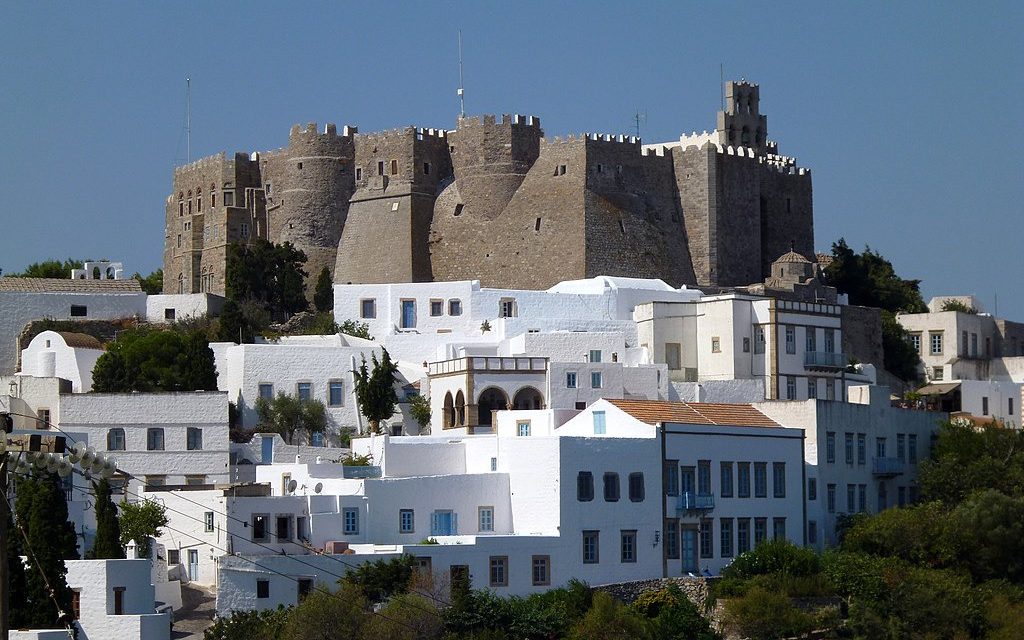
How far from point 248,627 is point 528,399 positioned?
16886 millimetres

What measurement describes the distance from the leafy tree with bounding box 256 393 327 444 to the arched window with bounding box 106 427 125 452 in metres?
4.97

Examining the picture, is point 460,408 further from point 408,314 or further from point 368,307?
point 368,307

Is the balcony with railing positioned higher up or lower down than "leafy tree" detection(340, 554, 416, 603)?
higher up

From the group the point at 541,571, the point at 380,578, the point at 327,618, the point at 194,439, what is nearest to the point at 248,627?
the point at 327,618

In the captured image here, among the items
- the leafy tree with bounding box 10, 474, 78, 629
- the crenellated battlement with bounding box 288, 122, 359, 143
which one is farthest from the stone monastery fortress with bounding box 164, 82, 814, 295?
the leafy tree with bounding box 10, 474, 78, 629

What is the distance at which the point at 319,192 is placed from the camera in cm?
7169

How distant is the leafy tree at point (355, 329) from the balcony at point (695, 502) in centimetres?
1753

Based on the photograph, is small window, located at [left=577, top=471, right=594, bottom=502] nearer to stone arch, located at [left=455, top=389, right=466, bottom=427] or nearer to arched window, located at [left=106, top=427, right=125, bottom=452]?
stone arch, located at [left=455, top=389, right=466, bottom=427]

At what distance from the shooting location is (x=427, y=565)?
41625 millimetres

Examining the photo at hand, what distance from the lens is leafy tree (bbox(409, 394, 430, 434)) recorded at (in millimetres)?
56344

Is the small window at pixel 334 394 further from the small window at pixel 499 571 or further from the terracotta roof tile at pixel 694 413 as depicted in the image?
the small window at pixel 499 571

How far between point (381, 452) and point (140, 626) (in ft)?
40.8

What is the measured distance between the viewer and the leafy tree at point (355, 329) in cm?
6116

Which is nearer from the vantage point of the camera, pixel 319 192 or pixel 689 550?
pixel 689 550
